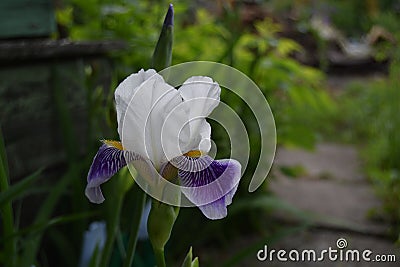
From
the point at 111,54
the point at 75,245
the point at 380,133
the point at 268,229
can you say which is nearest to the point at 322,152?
the point at 380,133

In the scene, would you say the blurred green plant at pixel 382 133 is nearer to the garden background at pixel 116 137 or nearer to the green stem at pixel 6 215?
the garden background at pixel 116 137

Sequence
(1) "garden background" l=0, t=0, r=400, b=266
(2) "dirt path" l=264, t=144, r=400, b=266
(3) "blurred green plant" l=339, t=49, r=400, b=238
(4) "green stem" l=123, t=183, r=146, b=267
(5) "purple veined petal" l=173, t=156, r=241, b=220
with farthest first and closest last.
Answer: (3) "blurred green plant" l=339, t=49, r=400, b=238 < (2) "dirt path" l=264, t=144, r=400, b=266 < (1) "garden background" l=0, t=0, r=400, b=266 < (4) "green stem" l=123, t=183, r=146, b=267 < (5) "purple veined petal" l=173, t=156, r=241, b=220

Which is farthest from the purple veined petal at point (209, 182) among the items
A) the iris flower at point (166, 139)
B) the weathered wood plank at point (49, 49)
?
the weathered wood plank at point (49, 49)

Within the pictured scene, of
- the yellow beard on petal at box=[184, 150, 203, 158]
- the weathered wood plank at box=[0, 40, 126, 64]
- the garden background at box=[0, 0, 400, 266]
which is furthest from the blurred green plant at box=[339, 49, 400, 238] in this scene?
the yellow beard on petal at box=[184, 150, 203, 158]

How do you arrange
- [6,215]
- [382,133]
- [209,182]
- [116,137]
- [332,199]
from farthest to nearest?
[382,133], [332,199], [116,137], [6,215], [209,182]

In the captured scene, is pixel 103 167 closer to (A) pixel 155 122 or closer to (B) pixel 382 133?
(A) pixel 155 122

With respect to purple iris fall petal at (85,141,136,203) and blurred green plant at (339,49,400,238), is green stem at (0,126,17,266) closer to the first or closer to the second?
purple iris fall petal at (85,141,136,203)

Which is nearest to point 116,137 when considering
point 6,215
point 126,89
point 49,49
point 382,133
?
point 6,215
